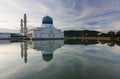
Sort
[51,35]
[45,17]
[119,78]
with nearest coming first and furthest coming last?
[119,78]
[45,17]
[51,35]

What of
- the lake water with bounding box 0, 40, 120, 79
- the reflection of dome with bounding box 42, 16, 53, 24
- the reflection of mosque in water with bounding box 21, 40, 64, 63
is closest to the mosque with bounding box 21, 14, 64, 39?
the reflection of dome with bounding box 42, 16, 53, 24

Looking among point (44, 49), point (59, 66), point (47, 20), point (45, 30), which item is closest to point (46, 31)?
point (45, 30)

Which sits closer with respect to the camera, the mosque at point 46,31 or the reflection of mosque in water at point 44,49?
the reflection of mosque in water at point 44,49

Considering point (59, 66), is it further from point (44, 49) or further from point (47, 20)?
point (47, 20)

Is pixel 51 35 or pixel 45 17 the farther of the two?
pixel 51 35

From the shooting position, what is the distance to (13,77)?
701 centimetres

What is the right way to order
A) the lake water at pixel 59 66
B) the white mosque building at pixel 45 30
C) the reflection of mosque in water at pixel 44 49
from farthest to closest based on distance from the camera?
1. the white mosque building at pixel 45 30
2. the reflection of mosque in water at pixel 44 49
3. the lake water at pixel 59 66

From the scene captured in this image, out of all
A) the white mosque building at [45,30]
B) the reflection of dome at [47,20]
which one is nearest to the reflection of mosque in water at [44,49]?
the white mosque building at [45,30]

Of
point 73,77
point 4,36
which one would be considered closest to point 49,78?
point 73,77

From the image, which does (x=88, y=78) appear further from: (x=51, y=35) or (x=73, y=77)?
(x=51, y=35)

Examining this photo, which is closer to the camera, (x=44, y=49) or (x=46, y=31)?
(x=44, y=49)

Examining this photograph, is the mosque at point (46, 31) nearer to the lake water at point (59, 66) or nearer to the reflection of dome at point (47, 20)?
the reflection of dome at point (47, 20)

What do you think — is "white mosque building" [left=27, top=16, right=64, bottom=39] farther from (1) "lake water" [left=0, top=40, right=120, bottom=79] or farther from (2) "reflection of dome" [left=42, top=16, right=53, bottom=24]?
(1) "lake water" [left=0, top=40, right=120, bottom=79]

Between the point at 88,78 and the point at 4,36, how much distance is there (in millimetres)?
70065
